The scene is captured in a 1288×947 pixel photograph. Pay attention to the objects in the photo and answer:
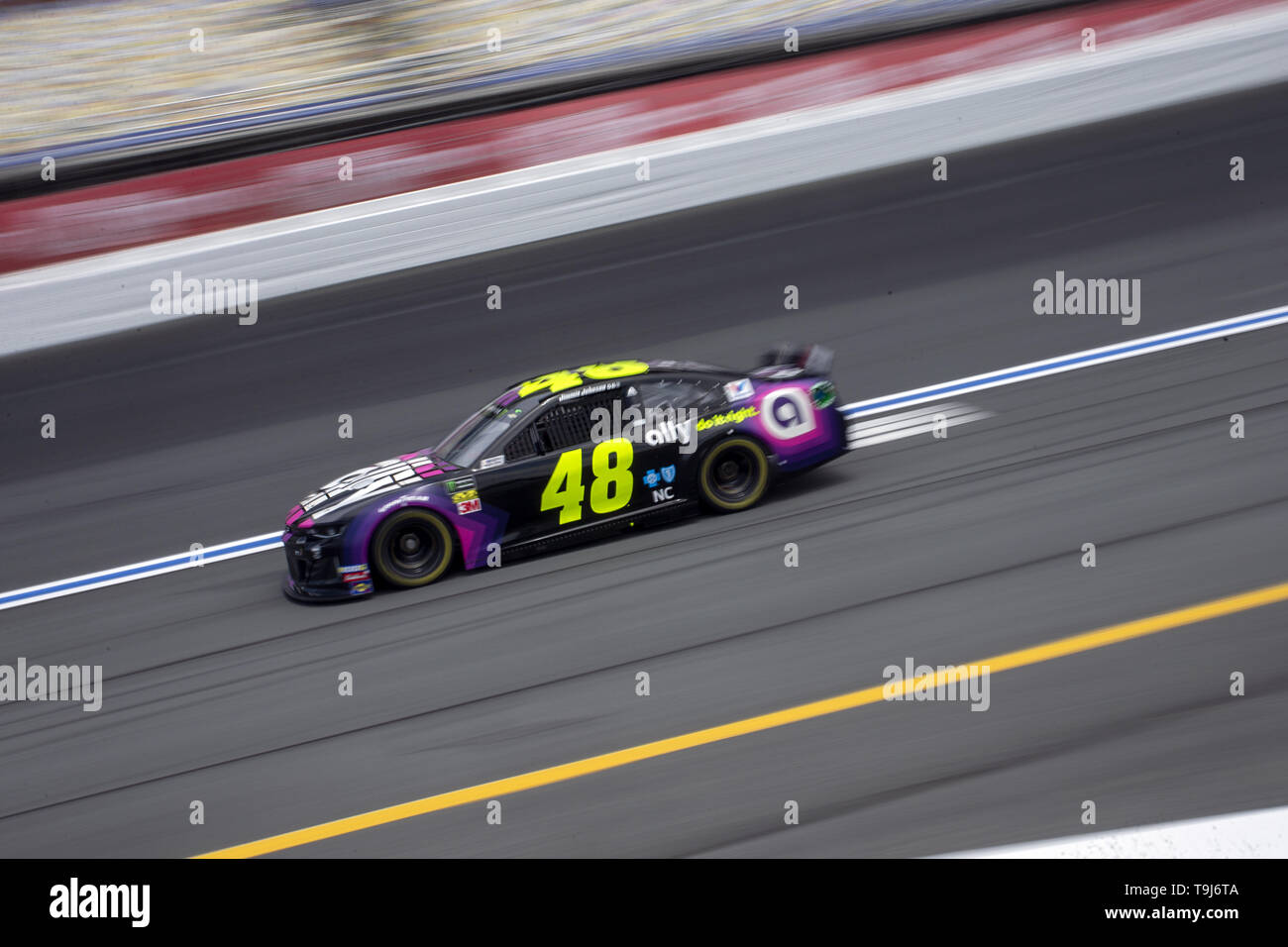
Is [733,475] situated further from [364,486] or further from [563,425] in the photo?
[364,486]

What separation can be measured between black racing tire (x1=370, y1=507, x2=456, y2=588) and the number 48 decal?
0.68 meters

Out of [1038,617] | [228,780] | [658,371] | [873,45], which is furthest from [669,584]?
[873,45]

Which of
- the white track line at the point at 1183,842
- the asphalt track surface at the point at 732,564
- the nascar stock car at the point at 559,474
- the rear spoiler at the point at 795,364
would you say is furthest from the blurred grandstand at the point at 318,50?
the white track line at the point at 1183,842

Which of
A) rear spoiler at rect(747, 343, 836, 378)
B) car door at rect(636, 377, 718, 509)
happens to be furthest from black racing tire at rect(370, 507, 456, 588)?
rear spoiler at rect(747, 343, 836, 378)

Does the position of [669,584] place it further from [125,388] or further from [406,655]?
[125,388]

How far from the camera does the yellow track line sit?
18.5 ft

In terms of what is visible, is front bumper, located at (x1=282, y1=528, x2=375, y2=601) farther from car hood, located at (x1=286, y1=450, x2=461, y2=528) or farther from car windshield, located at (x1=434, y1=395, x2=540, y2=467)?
car windshield, located at (x1=434, y1=395, x2=540, y2=467)

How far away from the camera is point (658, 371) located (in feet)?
27.6

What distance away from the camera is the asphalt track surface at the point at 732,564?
5.57m

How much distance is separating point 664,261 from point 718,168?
1.69 m

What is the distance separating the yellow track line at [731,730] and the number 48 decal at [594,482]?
7.87 ft

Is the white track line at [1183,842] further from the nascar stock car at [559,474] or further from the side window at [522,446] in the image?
the side window at [522,446]

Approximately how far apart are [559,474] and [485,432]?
62 cm
